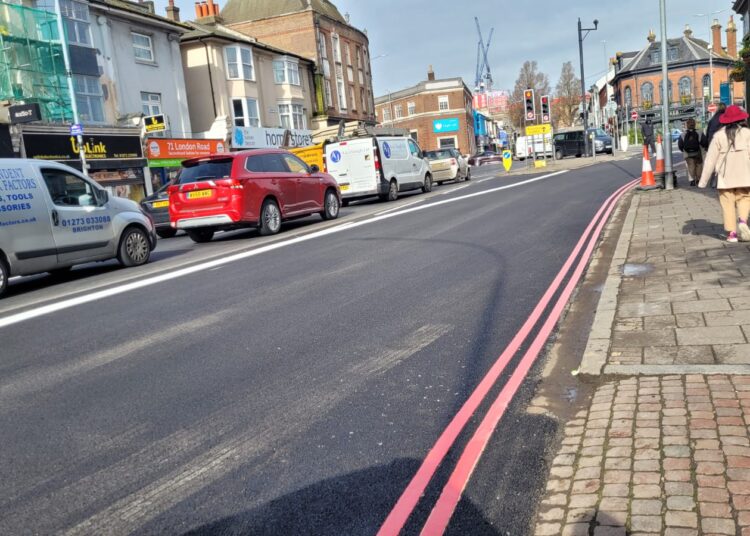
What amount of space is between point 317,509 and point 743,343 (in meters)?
3.19

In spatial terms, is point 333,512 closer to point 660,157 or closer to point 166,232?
point 660,157

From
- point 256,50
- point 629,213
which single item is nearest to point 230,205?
point 629,213

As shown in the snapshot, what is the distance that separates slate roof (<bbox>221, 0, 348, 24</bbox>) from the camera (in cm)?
4909

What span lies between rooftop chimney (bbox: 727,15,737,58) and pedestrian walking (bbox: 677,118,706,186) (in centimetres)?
8419

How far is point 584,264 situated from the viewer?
806 cm

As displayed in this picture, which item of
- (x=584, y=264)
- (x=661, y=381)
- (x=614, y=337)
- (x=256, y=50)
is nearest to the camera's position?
(x=661, y=381)

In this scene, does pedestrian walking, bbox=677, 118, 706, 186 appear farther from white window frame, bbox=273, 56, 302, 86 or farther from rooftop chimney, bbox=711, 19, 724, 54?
rooftop chimney, bbox=711, 19, 724, 54

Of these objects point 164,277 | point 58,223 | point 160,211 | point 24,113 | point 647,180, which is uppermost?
point 24,113

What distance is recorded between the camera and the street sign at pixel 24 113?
2217cm

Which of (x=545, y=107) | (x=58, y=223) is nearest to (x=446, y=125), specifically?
(x=545, y=107)

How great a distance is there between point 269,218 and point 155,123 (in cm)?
1605

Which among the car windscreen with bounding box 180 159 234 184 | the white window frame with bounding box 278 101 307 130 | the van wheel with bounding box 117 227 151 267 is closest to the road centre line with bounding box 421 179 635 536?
the van wheel with bounding box 117 227 151 267

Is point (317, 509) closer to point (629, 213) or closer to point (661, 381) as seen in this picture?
point (661, 381)

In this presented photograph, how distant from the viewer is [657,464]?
2916mm
